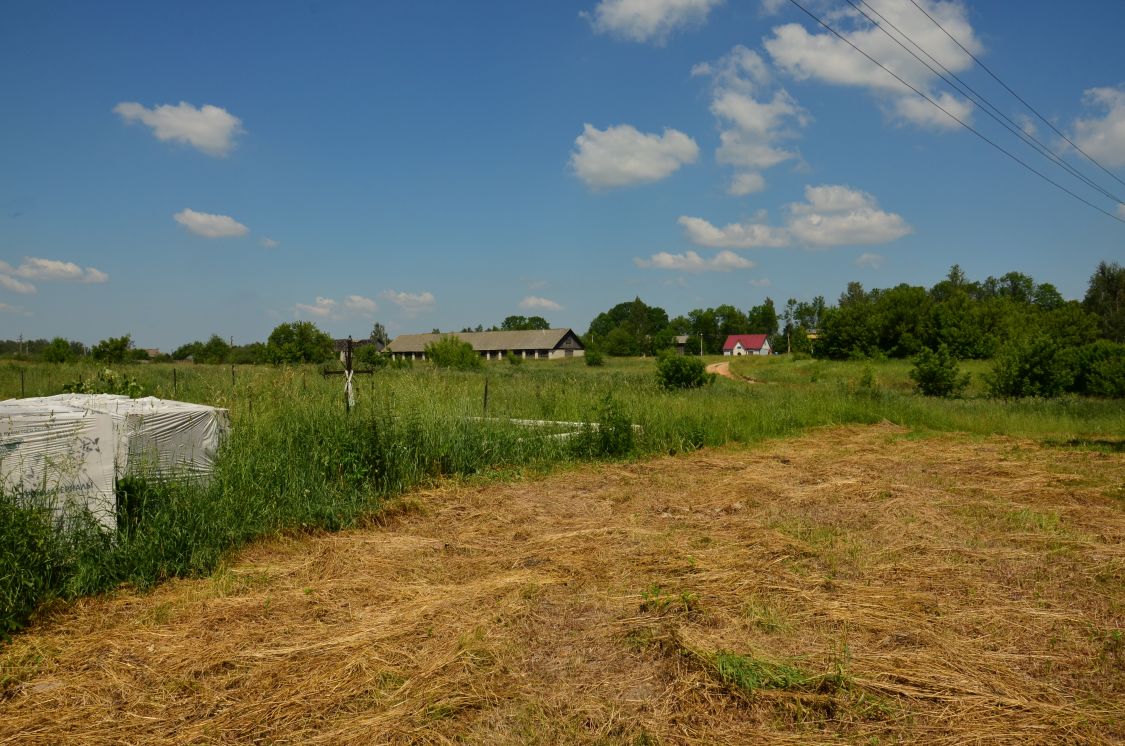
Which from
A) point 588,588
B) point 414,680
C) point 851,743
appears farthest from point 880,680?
point 414,680

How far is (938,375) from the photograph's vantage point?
24.2 metres

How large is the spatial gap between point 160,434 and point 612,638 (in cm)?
396

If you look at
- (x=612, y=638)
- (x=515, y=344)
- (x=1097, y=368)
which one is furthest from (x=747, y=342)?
(x=612, y=638)

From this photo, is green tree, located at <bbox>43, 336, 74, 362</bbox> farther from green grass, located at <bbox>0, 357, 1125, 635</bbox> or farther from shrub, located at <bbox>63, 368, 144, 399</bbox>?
shrub, located at <bbox>63, 368, 144, 399</bbox>

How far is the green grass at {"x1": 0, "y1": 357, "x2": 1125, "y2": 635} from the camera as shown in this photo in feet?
14.4

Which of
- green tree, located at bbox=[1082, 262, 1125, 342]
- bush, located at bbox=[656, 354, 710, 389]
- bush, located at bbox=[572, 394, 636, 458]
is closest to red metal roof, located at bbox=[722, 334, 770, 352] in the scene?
green tree, located at bbox=[1082, 262, 1125, 342]

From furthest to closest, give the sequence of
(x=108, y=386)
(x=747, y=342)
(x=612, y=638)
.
Result: (x=747, y=342)
(x=108, y=386)
(x=612, y=638)

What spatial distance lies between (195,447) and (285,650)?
271cm

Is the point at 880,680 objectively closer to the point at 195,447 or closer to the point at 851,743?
the point at 851,743

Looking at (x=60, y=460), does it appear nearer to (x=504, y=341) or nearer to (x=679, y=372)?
(x=679, y=372)

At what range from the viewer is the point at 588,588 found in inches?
182

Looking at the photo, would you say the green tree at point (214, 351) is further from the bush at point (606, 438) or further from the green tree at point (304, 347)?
the bush at point (606, 438)

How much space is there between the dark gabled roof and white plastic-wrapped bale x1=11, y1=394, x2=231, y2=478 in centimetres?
6954

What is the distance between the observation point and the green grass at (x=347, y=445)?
14.4 feet
